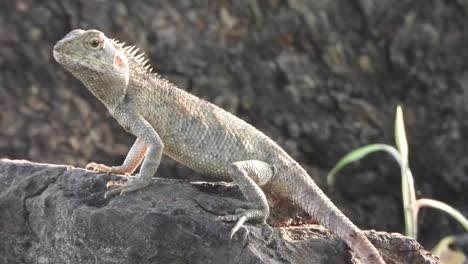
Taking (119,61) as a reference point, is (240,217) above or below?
below

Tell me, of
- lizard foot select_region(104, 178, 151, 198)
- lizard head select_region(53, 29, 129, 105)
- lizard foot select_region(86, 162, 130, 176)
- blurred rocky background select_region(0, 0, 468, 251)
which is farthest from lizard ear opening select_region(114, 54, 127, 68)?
blurred rocky background select_region(0, 0, 468, 251)

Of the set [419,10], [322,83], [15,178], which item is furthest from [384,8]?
[15,178]

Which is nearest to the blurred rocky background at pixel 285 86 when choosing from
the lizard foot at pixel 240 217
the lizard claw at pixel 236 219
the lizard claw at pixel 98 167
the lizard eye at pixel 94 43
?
the lizard claw at pixel 98 167

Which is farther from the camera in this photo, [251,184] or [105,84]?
[105,84]

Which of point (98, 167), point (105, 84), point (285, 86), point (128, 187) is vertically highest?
point (285, 86)

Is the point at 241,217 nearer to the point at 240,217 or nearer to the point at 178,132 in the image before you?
the point at 240,217

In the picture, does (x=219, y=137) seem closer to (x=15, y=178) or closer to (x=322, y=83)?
(x=15, y=178)

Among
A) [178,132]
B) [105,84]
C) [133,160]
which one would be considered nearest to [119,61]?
[105,84]
